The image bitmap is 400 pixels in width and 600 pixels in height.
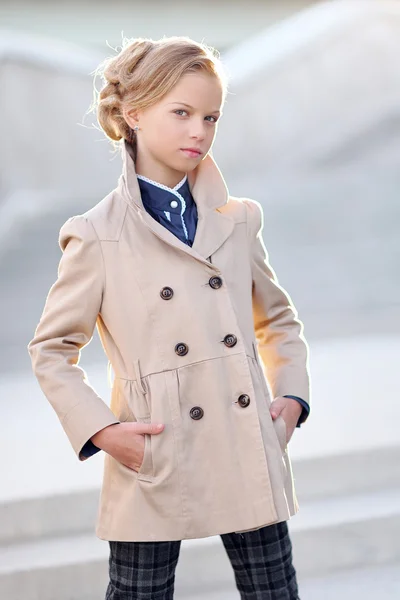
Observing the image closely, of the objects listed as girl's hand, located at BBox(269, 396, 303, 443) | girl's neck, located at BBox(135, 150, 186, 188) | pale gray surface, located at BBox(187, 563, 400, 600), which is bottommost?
pale gray surface, located at BBox(187, 563, 400, 600)

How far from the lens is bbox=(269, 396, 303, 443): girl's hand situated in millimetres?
1750

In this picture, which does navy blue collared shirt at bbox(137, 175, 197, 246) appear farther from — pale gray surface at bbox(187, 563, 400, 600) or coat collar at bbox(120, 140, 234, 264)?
pale gray surface at bbox(187, 563, 400, 600)

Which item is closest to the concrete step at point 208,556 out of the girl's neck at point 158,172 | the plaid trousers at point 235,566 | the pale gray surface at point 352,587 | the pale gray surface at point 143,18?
the pale gray surface at point 352,587

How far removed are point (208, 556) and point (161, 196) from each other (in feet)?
4.17

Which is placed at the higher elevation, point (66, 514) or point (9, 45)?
point (9, 45)

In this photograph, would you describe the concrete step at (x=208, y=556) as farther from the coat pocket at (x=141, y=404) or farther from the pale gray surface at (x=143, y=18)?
the pale gray surface at (x=143, y=18)

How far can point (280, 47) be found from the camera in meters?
6.05

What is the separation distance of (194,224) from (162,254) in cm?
11

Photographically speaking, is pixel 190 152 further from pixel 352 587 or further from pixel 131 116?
pixel 352 587

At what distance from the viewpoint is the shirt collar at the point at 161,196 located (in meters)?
1.74

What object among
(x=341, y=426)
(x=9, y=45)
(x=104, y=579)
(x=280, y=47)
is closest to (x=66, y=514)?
(x=104, y=579)

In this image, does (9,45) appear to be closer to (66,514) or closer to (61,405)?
(66,514)

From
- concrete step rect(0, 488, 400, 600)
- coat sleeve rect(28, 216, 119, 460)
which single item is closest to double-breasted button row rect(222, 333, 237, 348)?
coat sleeve rect(28, 216, 119, 460)

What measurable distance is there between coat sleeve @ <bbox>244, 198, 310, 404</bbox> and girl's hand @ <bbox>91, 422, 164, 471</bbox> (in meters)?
0.30
